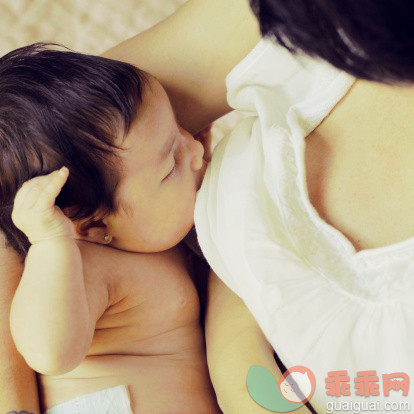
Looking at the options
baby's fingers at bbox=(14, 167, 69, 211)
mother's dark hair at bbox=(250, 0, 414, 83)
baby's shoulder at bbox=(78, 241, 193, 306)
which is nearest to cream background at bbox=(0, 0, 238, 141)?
baby's shoulder at bbox=(78, 241, 193, 306)

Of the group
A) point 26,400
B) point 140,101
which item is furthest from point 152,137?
point 26,400

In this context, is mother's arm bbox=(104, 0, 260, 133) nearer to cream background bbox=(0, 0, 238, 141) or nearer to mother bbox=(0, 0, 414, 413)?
mother bbox=(0, 0, 414, 413)

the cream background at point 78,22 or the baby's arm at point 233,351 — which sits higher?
the cream background at point 78,22

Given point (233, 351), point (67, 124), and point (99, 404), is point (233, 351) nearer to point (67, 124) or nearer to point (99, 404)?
point (99, 404)

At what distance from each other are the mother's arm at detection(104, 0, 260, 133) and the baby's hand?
288 millimetres

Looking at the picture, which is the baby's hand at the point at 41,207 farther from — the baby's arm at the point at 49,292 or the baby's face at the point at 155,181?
the baby's face at the point at 155,181

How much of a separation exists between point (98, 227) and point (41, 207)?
0.47ft

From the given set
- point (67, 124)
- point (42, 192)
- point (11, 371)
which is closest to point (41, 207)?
point (42, 192)

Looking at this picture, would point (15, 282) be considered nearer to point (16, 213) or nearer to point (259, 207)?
point (16, 213)

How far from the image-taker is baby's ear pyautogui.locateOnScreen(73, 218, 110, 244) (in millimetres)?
745

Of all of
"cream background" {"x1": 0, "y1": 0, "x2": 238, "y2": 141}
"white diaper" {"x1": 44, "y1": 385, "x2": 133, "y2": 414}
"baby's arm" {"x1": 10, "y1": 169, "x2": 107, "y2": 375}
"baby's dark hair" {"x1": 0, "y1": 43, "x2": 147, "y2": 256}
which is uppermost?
"cream background" {"x1": 0, "y1": 0, "x2": 238, "y2": 141}

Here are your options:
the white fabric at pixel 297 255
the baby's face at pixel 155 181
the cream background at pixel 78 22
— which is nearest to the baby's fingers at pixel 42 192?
the baby's face at pixel 155 181

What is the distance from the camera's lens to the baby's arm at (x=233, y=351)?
667 mm

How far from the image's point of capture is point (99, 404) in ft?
2.23
